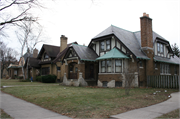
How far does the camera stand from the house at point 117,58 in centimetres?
1792

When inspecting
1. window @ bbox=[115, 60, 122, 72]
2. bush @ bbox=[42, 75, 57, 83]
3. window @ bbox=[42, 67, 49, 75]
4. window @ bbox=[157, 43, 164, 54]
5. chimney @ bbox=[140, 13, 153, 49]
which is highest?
chimney @ bbox=[140, 13, 153, 49]

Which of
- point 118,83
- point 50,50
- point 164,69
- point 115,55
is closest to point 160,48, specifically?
point 164,69

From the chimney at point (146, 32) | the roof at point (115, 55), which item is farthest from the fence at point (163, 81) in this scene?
the chimney at point (146, 32)

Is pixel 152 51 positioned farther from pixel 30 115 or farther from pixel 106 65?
pixel 30 115

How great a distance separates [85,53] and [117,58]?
5011 mm

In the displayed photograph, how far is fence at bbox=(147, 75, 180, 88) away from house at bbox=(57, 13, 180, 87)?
1128mm

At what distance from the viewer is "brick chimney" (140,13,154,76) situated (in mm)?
19188

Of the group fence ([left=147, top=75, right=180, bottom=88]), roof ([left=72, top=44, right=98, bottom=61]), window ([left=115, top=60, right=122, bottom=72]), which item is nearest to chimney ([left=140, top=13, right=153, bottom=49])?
window ([left=115, top=60, right=122, bottom=72])

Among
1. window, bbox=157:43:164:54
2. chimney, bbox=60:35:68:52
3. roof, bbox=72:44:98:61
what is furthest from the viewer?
chimney, bbox=60:35:68:52

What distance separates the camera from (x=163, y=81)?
53.7ft

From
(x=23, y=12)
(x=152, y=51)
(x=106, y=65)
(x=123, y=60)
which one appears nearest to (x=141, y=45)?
(x=152, y=51)

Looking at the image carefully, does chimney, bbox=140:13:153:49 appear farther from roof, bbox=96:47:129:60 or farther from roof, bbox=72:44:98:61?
roof, bbox=72:44:98:61

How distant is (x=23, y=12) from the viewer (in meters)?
8.70

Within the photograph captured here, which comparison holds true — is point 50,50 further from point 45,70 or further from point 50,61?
point 45,70
